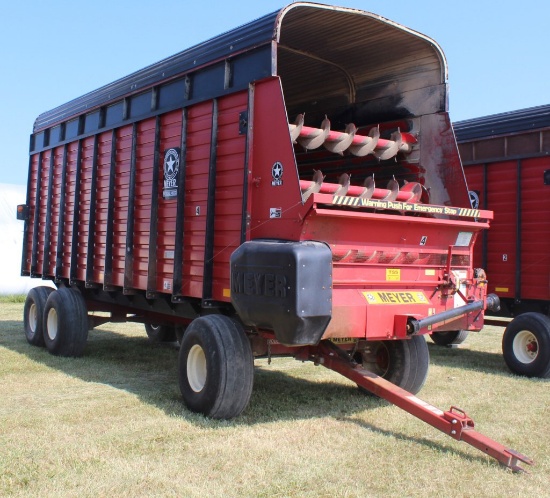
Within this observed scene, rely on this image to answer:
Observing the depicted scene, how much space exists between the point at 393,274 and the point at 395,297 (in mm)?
212

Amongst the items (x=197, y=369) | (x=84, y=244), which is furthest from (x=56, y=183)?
(x=197, y=369)

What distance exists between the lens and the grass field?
398 centimetres

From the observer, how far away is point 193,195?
6293 millimetres

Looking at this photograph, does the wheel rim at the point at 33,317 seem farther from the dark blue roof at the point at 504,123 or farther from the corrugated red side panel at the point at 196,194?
the dark blue roof at the point at 504,123

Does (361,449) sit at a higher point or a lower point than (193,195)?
lower

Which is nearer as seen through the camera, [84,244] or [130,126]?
[130,126]

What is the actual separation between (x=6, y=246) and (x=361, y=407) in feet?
51.1

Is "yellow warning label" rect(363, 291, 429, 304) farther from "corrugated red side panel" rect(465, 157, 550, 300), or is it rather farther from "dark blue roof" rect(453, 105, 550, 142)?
"dark blue roof" rect(453, 105, 550, 142)

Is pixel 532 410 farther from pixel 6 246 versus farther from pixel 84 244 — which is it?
pixel 6 246

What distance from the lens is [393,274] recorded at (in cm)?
577

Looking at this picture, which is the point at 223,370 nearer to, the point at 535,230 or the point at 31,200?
the point at 535,230

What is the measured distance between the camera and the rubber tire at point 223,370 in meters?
5.31

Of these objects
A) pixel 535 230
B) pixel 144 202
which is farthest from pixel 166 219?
pixel 535 230

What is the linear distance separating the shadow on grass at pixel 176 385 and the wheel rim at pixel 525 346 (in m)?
0.88
